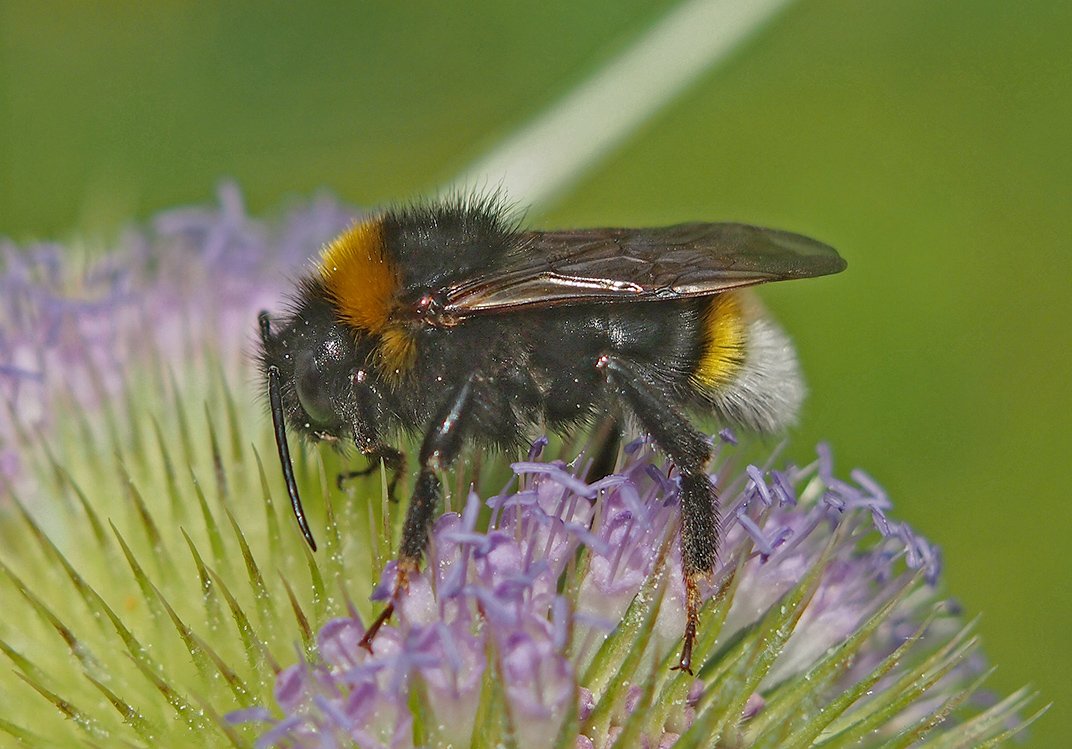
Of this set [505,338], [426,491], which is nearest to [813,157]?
[505,338]

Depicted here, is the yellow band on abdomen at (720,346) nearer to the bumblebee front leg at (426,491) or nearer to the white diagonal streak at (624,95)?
the bumblebee front leg at (426,491)

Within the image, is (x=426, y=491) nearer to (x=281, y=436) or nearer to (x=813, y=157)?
(x=281, y=436)

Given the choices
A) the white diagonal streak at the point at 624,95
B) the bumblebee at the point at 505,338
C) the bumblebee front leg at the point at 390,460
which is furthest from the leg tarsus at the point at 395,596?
the white diagonal streak at the point at 624,95

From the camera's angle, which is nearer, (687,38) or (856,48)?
(687,38)

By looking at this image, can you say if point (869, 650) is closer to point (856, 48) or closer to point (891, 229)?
point (891, 229)

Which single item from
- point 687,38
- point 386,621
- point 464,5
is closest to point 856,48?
point 464,5

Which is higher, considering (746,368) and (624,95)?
(624,95)
